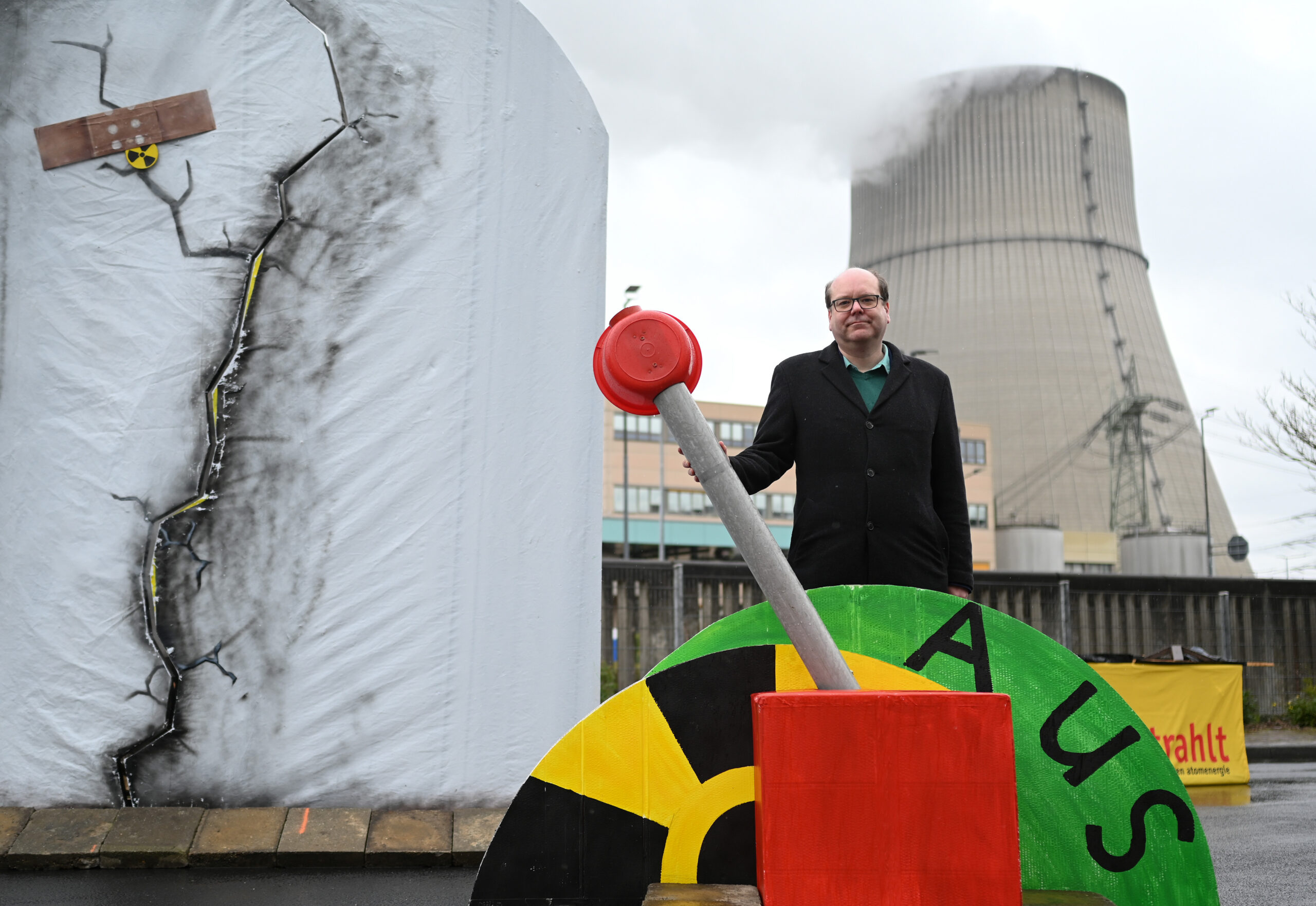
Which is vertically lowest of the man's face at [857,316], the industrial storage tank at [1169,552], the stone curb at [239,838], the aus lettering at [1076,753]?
the stone curb at [239,838]

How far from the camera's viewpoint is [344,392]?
4160 millimetres

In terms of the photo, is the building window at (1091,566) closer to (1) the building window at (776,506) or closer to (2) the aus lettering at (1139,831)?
(1) the building window at (776,506)

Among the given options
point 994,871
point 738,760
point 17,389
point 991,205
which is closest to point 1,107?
point 17,389

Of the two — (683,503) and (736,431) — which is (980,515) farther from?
(683,503)

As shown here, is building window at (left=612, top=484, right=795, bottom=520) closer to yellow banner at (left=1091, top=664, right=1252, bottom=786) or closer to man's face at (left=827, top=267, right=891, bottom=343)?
yellow banner at (left=1091, top=664, right=1252, bottom=786)

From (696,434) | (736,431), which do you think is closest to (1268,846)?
(696,434)

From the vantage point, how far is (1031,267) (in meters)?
32.5

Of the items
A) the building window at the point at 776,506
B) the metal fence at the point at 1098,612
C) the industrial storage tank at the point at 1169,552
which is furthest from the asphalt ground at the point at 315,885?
the building window at the point at 776,506

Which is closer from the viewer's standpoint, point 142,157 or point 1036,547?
point 142,157

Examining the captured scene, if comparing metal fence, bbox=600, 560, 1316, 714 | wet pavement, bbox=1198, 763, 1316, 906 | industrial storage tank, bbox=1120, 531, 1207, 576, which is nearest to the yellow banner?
wet pavement, bbox=1198, 763, 1316, 906

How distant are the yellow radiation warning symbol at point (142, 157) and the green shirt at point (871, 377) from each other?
8.97 ft

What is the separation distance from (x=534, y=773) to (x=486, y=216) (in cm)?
269

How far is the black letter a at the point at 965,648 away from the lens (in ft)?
7.03

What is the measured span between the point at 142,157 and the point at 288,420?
1.05 meters
